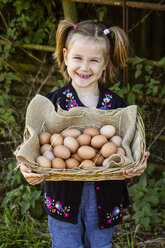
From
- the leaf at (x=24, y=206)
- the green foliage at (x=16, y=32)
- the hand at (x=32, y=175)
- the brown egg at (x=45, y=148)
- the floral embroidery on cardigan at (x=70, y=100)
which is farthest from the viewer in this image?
the green foliage at (x=16, y=32)

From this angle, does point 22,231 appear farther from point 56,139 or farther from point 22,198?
point 56,139

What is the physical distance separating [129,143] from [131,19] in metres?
1.40

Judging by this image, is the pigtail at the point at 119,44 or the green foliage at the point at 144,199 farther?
the green foliage at the point at 144,199

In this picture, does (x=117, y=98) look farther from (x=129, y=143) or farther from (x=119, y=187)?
(x=119, y=187)

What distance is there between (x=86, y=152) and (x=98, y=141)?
0.35 feet

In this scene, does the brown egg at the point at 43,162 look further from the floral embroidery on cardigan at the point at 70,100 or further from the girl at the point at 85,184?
the floral embroidery on cardigan at the point at 70,100

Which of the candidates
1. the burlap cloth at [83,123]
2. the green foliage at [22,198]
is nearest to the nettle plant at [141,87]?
the burlap cloth at [83,123]

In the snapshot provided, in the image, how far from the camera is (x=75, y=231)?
6.35 feet

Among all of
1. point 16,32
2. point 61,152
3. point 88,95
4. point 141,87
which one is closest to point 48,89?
point 16,32

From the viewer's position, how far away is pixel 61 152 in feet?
5.88

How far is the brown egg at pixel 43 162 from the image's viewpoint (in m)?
1.69

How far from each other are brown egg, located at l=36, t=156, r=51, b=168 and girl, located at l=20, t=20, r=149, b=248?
0.72 ft

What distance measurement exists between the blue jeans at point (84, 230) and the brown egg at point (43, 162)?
280mm

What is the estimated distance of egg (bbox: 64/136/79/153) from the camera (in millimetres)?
1844
